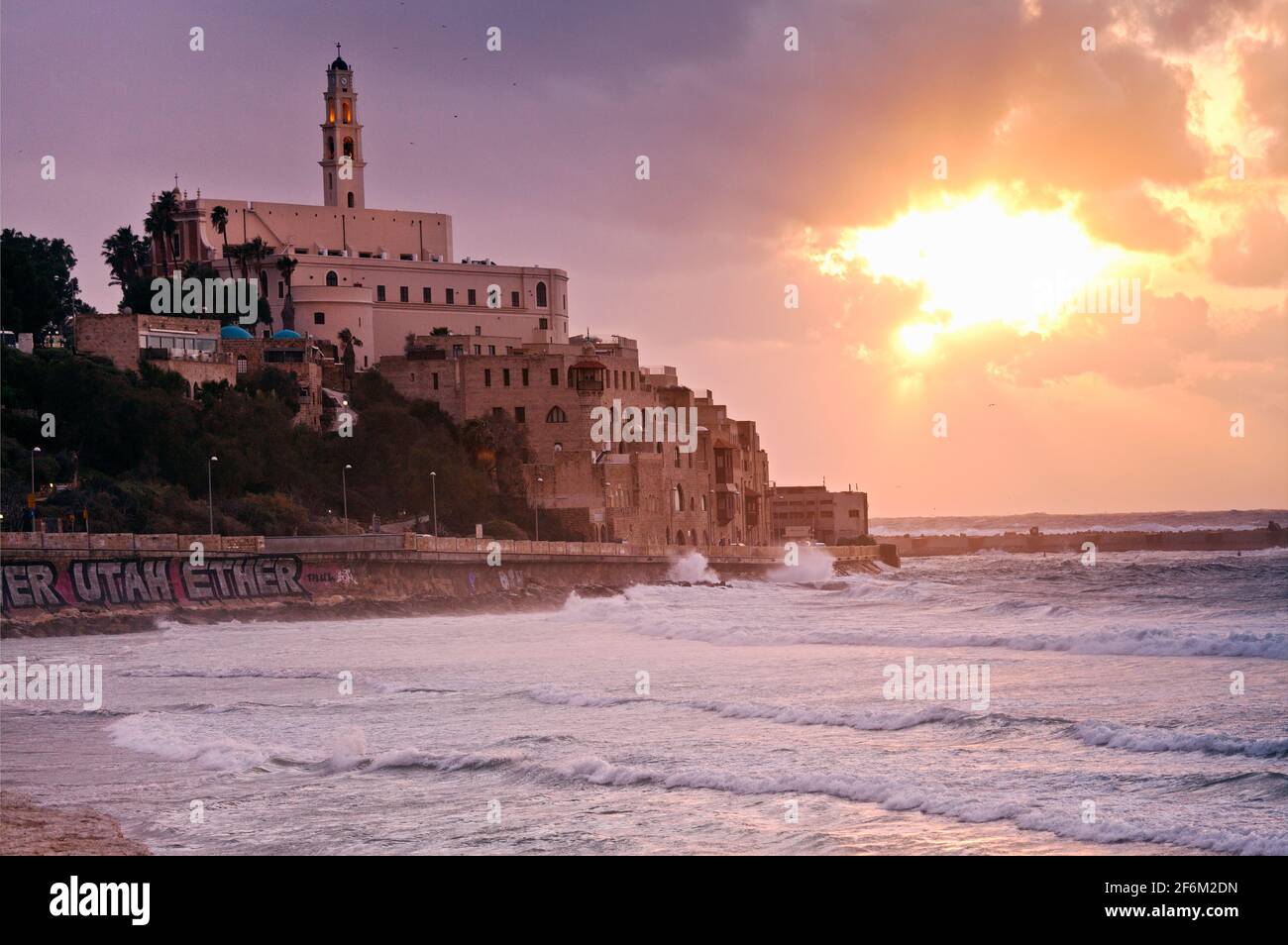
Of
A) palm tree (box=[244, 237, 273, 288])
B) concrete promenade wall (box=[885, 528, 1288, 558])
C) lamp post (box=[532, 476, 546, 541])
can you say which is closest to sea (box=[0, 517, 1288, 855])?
lamp post (box=[532, 476, 546, 541])

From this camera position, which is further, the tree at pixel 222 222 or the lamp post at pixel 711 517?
the lamp post at pixel 711 517

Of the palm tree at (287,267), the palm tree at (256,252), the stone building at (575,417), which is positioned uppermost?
the palm tree at (256,252)

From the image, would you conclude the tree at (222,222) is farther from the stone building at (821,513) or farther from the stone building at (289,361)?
the stone building at (821,513)

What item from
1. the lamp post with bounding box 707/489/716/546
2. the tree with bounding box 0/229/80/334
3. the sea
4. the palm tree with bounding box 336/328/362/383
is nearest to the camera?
the sea

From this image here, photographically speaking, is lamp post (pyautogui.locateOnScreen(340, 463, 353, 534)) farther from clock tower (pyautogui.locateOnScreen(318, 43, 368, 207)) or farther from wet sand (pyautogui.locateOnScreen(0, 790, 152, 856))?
wet sand (pyautogui.locateOnScreen(0, 790, 152, 856))

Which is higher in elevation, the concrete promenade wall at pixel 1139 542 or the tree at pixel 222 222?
the tree at pixel 222 222

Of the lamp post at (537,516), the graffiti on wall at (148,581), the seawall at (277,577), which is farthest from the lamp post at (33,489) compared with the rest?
the lamp post at (537,516)

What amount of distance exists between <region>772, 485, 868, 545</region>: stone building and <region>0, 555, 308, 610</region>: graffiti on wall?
299ft

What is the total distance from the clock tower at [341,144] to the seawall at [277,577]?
38.2 meters

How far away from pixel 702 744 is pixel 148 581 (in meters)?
44.9

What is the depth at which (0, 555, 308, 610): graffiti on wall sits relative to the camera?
58438mm

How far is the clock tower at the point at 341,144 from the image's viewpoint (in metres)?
113

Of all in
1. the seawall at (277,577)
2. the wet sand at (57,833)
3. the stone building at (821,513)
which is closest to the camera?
the wet sand at (57,833)
